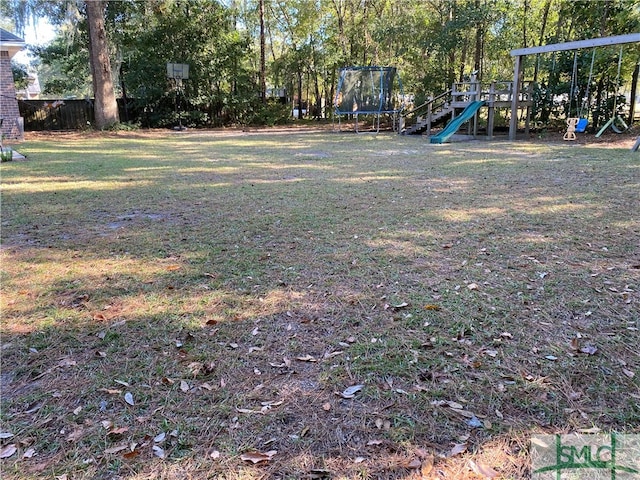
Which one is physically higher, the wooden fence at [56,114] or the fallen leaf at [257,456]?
the wooden fence at [56,114]

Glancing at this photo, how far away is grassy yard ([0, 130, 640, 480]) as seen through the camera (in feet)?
5.57

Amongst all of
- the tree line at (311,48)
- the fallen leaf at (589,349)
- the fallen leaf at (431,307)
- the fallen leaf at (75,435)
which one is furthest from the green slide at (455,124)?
the fallen leaf at (75,435)

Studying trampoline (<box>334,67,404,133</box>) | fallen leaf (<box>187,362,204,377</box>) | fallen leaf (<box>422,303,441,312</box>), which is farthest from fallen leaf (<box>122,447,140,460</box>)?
trampoline (<box>334,67,404,133</box>)

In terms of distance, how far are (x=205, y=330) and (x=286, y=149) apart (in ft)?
31.9

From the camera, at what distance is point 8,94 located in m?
13.6

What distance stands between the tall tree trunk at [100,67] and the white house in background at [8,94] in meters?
2.74

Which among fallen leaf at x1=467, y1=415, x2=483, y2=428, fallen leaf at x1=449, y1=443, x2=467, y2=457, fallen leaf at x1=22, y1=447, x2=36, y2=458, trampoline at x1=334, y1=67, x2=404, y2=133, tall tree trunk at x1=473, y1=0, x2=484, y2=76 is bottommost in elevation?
fallen leaf at x1=22, y1=447, x2=36, y2=458

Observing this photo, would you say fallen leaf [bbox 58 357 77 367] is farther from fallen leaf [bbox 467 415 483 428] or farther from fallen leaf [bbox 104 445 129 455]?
fallen leaf [bbox 467 415 483 428]

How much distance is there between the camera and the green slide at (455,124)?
12852 millimetres

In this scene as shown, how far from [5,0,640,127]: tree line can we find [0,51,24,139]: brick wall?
3.17 m

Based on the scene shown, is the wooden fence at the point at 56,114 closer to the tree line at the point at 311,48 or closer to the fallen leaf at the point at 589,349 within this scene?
the tree line at the point at 311,48

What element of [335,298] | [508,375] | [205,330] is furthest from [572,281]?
[205,330]

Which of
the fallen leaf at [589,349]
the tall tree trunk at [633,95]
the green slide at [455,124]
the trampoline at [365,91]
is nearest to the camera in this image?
the fallen leaf at [589,349]

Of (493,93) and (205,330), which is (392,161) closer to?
(493,93)
